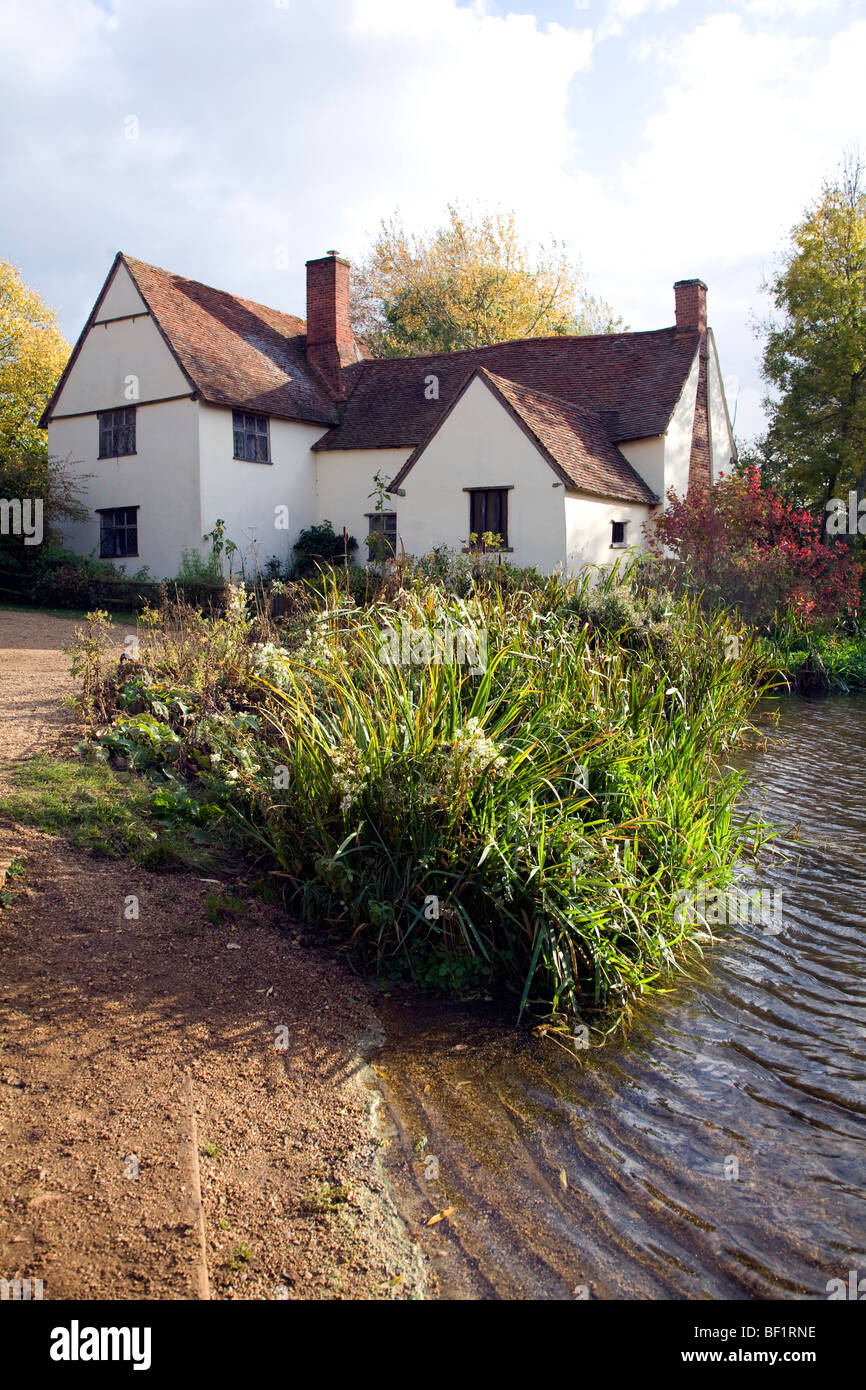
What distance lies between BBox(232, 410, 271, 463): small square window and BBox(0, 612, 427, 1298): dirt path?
1914cm

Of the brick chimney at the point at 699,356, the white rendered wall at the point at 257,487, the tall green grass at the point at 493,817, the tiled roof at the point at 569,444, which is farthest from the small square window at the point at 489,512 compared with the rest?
the tall green grass at the point at 493,817

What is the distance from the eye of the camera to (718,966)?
6.02 m

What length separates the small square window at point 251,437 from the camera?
76.9 feet

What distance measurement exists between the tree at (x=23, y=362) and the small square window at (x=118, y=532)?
892cm

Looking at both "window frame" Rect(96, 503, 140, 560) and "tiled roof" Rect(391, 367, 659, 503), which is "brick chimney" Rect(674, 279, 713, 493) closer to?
"tiled roof" Rect(391, 367, 659, 503)

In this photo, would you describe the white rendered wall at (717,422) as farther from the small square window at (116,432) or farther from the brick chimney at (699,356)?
the small square window at (116,432)

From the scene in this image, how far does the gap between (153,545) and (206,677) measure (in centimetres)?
1616

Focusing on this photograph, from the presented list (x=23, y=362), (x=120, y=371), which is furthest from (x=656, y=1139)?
(x=23, y=362)

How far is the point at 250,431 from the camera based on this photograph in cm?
2386

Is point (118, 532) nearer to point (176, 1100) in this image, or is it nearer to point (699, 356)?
point (699, 356)

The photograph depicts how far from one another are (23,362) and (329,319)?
12273 mm

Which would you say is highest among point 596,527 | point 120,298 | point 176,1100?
point 120,298

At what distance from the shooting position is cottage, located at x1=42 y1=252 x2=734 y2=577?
69.4 feet
